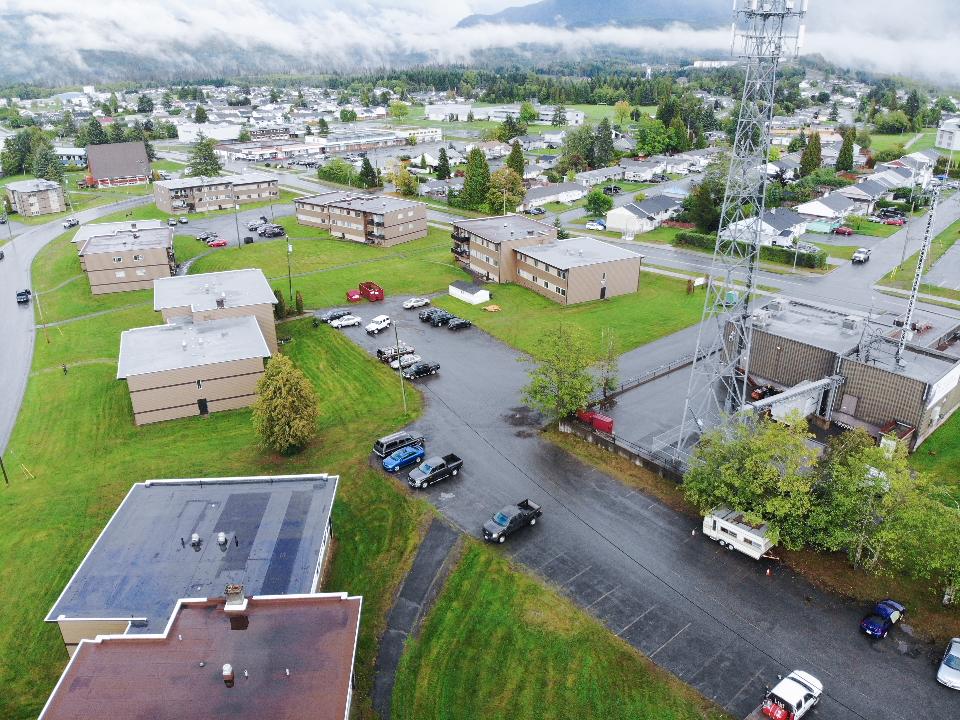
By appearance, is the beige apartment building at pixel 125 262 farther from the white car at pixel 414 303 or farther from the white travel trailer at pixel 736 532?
the white travel trailer at pixel 736 532

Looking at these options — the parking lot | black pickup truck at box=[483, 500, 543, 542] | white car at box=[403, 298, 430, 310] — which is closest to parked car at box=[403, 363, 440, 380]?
the parking lot

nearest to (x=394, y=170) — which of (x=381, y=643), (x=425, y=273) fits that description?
(x=425, y=273)

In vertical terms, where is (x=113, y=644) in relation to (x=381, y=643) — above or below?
above

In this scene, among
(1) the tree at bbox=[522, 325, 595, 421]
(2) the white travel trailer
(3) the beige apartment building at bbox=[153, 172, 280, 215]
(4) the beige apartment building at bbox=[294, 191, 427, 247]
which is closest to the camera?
(2) the white travel trailer

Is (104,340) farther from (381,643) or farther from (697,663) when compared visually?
(697,663)

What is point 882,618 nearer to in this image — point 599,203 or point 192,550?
point 192,550

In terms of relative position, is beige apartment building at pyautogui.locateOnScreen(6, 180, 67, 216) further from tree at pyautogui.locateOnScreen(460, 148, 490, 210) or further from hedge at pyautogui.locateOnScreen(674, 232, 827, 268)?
hedge at pyautogui.locateOnScreen(674, 232, 827, 268)
